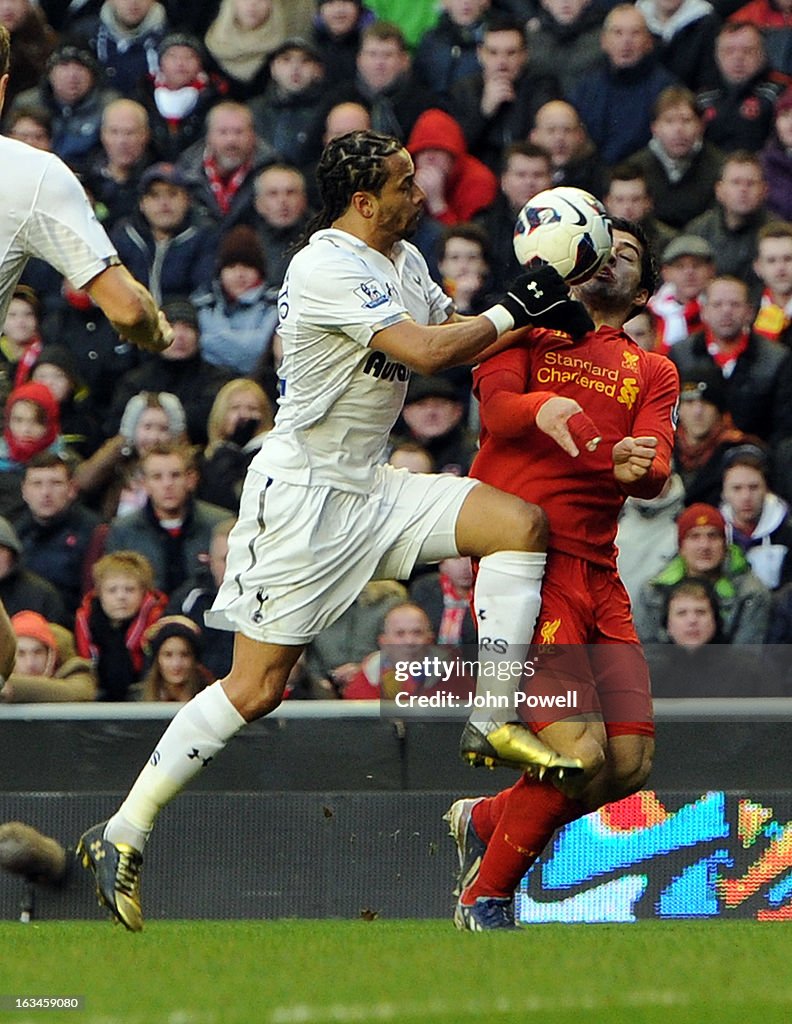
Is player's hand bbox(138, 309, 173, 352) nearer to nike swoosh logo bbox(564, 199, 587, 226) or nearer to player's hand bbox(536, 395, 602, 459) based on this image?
player's hand bbox(536, 395, 602, 459)

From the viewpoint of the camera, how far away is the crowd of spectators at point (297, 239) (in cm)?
954

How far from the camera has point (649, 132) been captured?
37.2 ft

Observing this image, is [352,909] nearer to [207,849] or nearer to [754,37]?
[207,849]

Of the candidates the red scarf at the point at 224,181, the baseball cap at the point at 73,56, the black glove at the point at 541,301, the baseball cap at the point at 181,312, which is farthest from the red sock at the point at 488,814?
the baseball cap at the point at 73,56

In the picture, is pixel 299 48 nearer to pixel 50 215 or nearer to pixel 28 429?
pixel 28 429

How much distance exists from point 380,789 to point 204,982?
3.19m

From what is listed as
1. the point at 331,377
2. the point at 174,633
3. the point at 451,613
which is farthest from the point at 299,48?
the point at 331,377

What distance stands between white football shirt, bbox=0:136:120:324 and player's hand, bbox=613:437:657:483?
5.29 feet

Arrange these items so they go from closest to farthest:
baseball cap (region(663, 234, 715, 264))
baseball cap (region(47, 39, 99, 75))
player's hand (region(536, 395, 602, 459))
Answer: player's hand (region(536, 395, 602, 459)) → baseball cap (region(663, 234, 715, 264)) → baseball cap (region(47, 39, 99, 75))

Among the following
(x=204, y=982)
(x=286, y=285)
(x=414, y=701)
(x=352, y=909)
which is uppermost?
(x=286, y=285)

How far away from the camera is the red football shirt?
671 cm

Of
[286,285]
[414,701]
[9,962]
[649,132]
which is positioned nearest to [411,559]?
[286,285]

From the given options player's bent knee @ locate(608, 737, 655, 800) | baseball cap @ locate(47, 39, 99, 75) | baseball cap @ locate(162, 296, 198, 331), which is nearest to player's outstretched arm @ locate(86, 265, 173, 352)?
player's bent knee @ locate(608, 737, 655, 800)

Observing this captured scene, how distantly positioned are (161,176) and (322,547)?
17.6ft
